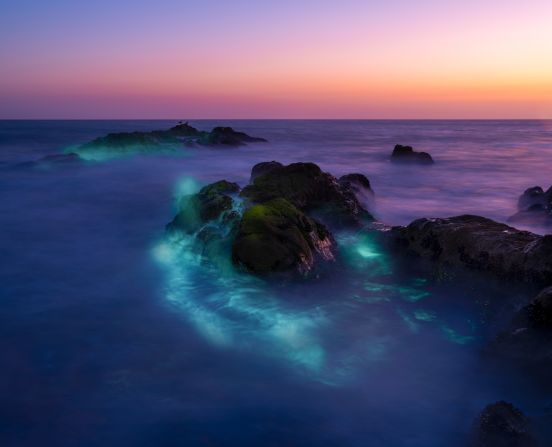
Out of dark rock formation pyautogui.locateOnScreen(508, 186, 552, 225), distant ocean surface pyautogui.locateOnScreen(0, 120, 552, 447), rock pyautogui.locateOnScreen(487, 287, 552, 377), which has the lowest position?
distant ocean surface pyautogui.locateOnScreen(0, 120, 552, 447)

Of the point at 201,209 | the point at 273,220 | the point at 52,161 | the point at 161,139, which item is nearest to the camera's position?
the point at 273,220

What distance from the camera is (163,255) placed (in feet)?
34.7

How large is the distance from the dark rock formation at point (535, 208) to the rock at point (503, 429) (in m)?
10.2

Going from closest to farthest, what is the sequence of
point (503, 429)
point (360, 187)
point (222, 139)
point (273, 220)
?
1. point (503, 429)
2. point (273, 220)
3. point (360, 187)
4. point (222, 139)

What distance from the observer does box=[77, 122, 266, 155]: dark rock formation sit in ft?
118

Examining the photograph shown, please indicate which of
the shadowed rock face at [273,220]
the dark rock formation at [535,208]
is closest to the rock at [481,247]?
the shadowed rock face at [273,220]

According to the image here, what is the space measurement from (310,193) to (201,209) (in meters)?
2.95

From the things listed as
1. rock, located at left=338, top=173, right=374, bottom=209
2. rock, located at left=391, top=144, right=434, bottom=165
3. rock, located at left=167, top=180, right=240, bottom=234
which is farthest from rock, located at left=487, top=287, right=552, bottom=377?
rock, located at left=391, top=144, right=434, bottom=165

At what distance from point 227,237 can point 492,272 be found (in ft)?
16.0

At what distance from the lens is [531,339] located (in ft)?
19.0

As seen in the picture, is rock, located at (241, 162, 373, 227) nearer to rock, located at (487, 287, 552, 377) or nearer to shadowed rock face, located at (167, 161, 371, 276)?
shadowed rock face, located at (167, 161, 371, 276)

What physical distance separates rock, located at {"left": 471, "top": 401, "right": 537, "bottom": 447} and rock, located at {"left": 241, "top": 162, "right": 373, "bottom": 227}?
691cm

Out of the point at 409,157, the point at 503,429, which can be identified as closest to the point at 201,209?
the point at 503,429

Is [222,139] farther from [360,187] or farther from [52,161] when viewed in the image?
[360,187]
